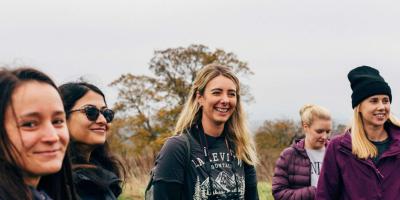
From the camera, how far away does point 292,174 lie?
5504 mm

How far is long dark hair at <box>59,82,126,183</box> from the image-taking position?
3.38 meters

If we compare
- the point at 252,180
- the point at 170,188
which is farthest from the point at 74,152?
the point at 252,180

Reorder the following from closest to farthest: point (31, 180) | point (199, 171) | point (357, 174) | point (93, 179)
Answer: point (31, 180), point (93, 179), point (199, 171), point (357, 174)

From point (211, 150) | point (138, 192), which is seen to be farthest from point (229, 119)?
point (138, 192)

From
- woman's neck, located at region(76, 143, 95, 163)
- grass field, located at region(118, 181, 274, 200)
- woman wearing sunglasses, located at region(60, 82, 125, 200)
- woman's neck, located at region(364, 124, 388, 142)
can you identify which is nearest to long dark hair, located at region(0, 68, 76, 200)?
woman wearing sunglasses, located at region(60, 82, 125, 200)

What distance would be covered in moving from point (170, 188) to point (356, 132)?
6.03 feet

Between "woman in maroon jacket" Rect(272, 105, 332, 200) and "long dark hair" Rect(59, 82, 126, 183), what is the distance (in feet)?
7.40

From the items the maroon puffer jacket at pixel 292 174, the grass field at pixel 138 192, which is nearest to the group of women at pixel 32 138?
the maroon puffer jacket at pixel 292 174

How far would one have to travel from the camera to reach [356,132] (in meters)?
4.73

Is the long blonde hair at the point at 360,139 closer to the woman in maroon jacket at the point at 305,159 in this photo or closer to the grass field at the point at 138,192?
the woman in maroon jacket at the point at 305,159

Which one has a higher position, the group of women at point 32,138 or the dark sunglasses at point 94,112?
the dark sunglasses at point 94,112

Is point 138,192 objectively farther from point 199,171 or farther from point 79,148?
point 79,148

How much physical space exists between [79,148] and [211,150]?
38.2 inches

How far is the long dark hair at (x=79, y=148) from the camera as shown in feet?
11.1
